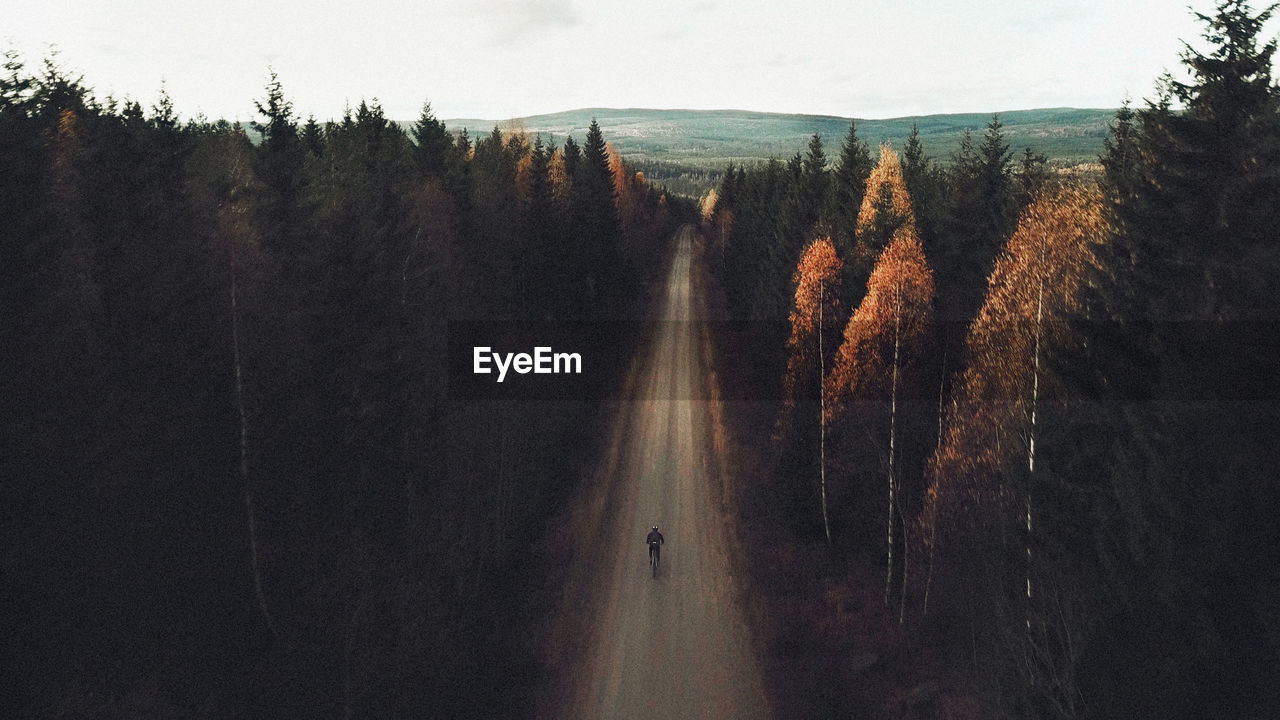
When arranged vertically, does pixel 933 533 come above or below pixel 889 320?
below

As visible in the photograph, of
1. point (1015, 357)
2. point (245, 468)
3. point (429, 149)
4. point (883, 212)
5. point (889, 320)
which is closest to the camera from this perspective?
point (1015, 357)

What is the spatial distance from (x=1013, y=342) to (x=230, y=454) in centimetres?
1757

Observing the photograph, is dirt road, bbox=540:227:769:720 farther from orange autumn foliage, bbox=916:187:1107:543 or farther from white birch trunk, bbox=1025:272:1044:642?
orange autumn foliage, bbox=916:187:1107:543

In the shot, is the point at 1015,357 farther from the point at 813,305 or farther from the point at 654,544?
Answer: the point at 654,544

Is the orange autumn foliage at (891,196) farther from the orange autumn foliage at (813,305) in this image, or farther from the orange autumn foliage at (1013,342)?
the orange autumn foliage at (1013,342)

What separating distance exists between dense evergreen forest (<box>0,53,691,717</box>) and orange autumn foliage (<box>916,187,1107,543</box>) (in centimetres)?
1212

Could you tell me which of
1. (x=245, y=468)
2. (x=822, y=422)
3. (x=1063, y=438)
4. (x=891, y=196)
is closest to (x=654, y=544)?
(x=822, y=422)

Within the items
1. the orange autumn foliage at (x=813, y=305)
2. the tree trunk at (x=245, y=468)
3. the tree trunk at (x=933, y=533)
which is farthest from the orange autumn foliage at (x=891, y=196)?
the tree trunk at (x=245, y=468)

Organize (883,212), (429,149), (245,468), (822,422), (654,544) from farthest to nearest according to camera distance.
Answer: (429,149) → (654,544) → (822,422) → (883,212) → (245,468)

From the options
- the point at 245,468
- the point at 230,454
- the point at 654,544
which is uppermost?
the point at 230,454

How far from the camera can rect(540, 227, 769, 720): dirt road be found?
16.1m

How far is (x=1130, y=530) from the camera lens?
866cm

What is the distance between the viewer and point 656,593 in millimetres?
20891

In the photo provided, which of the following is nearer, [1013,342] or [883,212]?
[1013,342]
